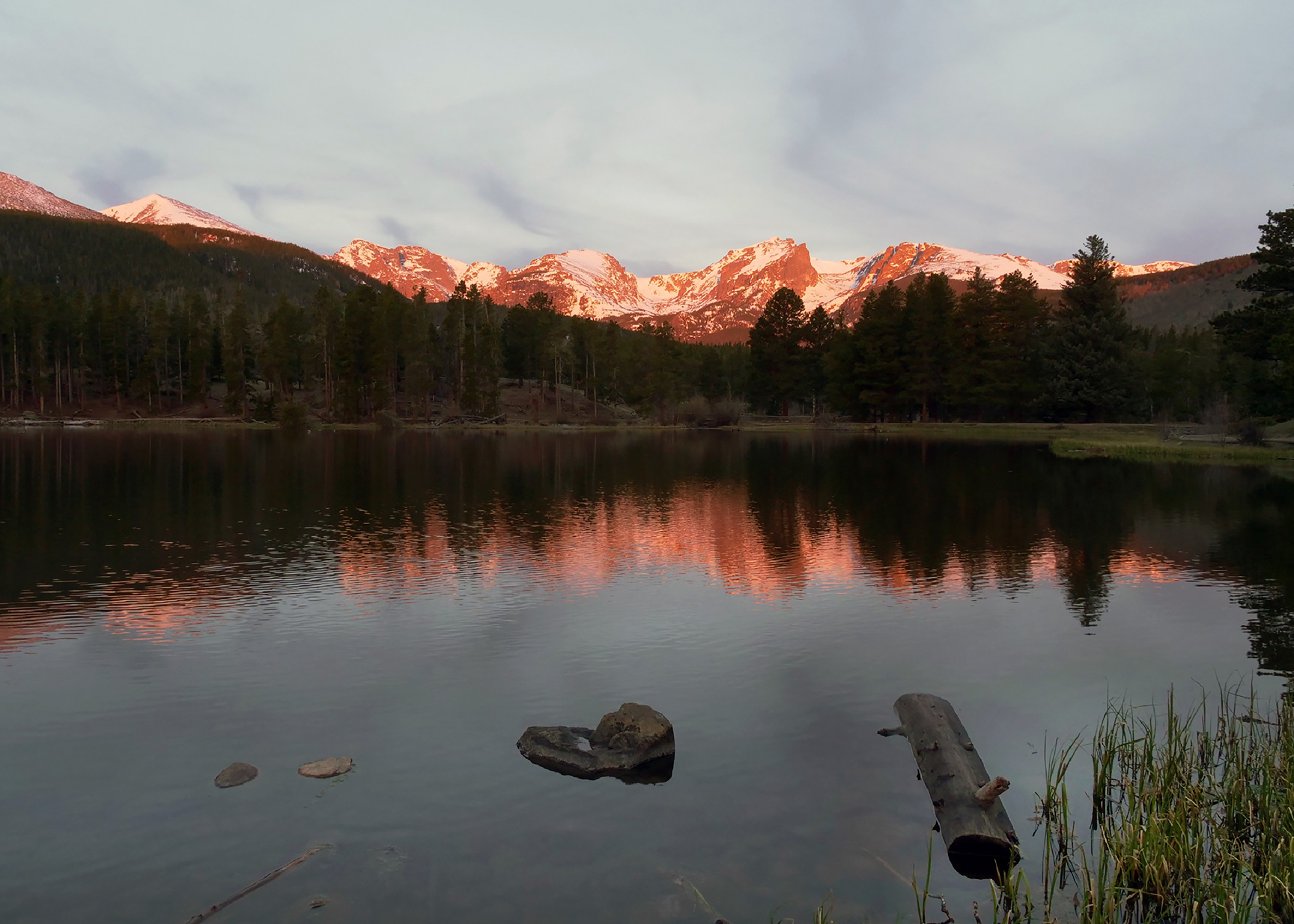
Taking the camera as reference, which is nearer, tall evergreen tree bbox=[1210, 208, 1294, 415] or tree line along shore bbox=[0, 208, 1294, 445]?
tall evergreen tree bbox=[1210, 208, 1294, 415]

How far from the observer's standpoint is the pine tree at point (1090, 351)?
319 ft

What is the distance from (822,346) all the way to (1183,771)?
134 metres

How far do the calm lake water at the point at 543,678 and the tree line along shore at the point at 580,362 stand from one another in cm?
7354

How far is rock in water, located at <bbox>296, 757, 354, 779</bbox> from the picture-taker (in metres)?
10.8

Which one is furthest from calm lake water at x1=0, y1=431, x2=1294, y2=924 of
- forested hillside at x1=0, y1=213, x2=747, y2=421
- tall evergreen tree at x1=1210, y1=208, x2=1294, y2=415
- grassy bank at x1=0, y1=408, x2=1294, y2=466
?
forested hillside at x1=0, y1=213, x2=747, y2=421

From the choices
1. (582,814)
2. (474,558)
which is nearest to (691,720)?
(582,814)

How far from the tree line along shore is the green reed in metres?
97.4

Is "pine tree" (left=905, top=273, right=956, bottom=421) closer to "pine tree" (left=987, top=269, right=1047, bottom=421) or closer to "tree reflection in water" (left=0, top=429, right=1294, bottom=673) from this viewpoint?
"pine tree" (left=987, top=269, right=1047, bottom=421)

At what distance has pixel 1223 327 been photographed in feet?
201

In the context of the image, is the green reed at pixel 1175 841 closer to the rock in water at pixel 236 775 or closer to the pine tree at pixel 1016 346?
the rock in water at pixel 236 775

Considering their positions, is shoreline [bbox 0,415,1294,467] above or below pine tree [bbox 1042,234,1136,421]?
below

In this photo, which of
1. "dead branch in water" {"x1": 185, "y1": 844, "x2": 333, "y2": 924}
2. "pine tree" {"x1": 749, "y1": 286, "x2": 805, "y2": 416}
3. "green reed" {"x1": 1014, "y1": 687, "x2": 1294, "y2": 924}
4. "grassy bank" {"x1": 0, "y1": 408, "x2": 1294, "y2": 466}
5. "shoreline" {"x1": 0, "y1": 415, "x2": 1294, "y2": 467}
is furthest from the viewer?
"pine tree" {"x1": 749, "y1": 286, "x2": 805, "y2": 416}

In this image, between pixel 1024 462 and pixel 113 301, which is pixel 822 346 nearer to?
pixel 1024 462

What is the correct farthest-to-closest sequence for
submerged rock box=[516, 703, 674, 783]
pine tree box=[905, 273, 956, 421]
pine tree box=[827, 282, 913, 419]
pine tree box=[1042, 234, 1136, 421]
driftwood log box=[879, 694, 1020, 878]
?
pine tree box=[827, 282, 913, 419] → pine tree box=[905, 273, 956, 421] → pine tree box=[1042, 234, 1136, 421] → submerged rock box=[516, 703, 674, 783] → driftwood log box=[879, 694, 1020, 878]
